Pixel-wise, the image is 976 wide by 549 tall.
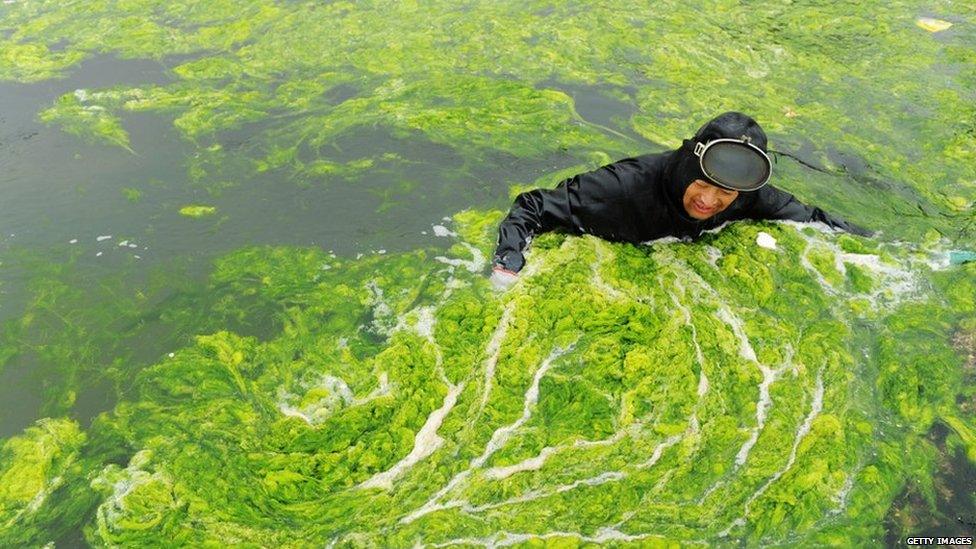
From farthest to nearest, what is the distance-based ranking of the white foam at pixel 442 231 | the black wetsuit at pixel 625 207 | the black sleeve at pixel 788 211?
the white foam at pixel 442 231 < the black sleeve at pixel 788 211 < the black wetsuit at pixel 625 207

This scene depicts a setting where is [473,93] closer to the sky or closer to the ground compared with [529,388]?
closer to the sky

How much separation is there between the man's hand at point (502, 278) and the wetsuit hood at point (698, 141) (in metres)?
0.92

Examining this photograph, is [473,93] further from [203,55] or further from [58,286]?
[58,286]

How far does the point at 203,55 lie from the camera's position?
5.42 m

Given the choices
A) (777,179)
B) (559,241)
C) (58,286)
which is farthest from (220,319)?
(777,179)

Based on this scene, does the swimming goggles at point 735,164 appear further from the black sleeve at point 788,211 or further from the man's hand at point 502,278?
the man's hand at point 502,278

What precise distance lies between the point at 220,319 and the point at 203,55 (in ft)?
11.6

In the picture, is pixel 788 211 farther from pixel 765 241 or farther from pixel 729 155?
pixel 729 155

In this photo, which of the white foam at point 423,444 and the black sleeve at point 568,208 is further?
the black sleeve at point 568,208

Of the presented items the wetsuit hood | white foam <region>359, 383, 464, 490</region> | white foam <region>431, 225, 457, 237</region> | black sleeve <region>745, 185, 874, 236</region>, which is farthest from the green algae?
black sleeve <region>745, 185, 874, 236</region>

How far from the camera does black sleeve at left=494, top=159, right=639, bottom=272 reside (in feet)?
9.77

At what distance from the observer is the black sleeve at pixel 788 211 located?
10.9 feet

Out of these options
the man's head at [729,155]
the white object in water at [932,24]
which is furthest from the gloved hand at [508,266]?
the white object in water at [932,24]

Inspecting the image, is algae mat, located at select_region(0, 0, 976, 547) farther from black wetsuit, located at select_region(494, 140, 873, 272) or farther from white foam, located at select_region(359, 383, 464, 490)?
black wetsuit, located at select_region(494, 140, 873, 272)
